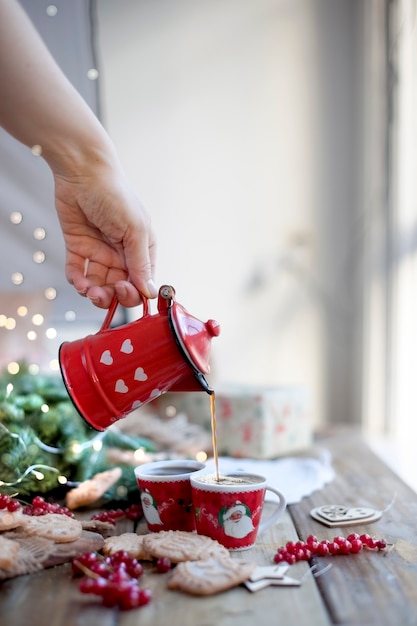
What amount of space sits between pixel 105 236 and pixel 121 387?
27 cm

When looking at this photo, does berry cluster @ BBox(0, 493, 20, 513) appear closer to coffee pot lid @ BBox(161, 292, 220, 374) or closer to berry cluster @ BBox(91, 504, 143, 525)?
berry cluster @ BBox(91, 504, 143, 525)

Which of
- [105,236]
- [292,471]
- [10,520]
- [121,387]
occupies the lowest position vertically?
[292,471]

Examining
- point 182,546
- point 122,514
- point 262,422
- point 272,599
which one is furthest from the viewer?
point 262,422

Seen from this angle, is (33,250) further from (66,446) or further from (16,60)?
(16,60)

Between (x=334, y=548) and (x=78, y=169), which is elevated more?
(x=78, y=169)

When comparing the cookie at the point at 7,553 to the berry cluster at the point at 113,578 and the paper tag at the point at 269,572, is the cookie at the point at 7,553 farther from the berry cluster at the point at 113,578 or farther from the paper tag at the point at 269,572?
the paper tag at the point at 269,572

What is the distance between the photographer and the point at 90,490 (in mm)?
1107

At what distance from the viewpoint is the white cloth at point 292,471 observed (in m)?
1.22

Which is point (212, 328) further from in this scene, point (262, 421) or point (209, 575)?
point (262, 421)

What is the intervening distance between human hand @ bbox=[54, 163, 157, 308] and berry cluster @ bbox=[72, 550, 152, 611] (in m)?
0.38

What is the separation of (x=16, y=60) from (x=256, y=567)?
65 cm

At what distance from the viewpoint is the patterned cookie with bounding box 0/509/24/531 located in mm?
894

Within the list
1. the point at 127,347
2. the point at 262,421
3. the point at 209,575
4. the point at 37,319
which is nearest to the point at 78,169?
the point at 127,347

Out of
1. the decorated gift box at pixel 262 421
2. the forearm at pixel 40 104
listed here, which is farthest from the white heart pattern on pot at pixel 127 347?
the decorated gift box at pixel 262 421
